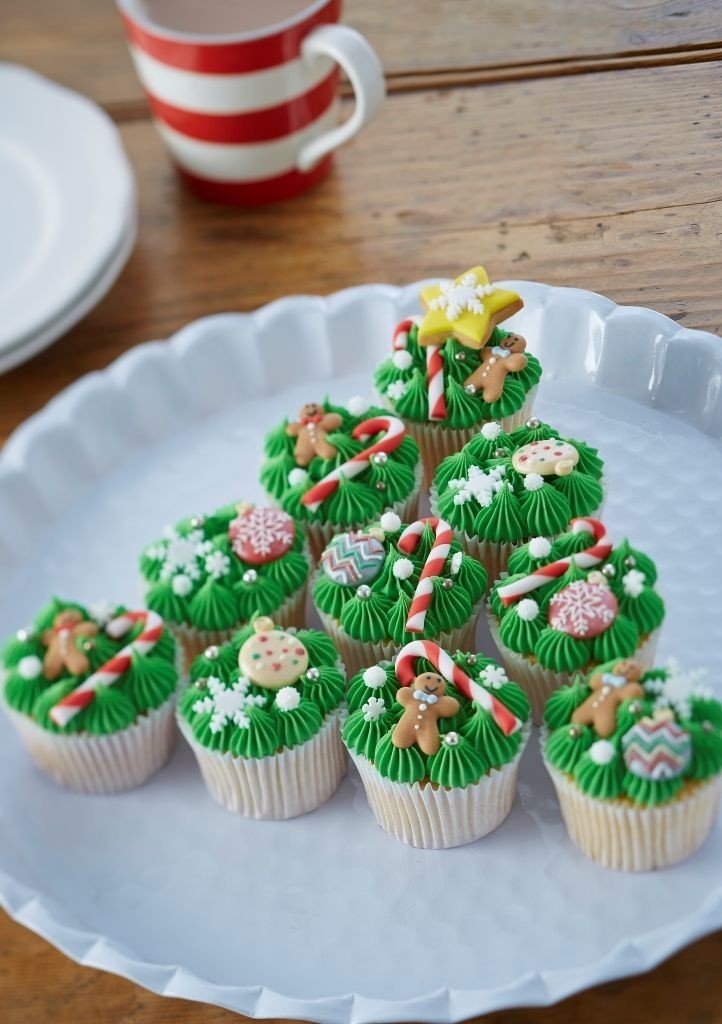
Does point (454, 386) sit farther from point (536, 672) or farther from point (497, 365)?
point (536, 672)

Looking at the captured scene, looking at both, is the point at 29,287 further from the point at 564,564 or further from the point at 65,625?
the point at 564,564

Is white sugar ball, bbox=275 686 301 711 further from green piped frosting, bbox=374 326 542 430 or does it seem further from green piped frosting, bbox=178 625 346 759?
green piped frosting, bbox=374 326 542 430

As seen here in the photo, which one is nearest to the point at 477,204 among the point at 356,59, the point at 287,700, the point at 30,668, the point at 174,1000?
the point at 356,59

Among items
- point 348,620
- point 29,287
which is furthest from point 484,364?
point 29,287

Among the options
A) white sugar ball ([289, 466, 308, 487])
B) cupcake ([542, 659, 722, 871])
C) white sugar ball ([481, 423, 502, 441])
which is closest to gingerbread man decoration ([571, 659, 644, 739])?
cupcake ([542, 659, 722, 871])

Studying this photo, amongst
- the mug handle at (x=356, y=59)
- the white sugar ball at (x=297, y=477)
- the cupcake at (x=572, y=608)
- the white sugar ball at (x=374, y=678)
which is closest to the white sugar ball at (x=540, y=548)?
the cupcake at (x=572, y=608)

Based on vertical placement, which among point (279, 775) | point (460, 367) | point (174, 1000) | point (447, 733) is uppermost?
point (460, 367)
